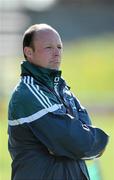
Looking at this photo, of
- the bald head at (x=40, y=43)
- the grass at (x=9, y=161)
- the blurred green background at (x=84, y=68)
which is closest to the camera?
the bald head at (x=40, y=43)

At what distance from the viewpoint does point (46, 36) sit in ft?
14.3

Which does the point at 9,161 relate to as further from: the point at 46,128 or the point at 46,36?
the point at 46,128

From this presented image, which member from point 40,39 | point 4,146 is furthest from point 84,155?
point 4,146

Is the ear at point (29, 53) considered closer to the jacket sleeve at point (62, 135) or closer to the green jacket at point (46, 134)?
the green jacket at point (46, 134)

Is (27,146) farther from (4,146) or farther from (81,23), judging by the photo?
(81,23)

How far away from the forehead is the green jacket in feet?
0.55

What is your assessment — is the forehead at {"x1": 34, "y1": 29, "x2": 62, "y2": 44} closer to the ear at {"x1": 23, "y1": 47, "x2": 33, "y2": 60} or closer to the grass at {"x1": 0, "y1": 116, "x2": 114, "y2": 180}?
the ear at {"x1": 23, "y1": 47, "x2": 33, "y2": 60}

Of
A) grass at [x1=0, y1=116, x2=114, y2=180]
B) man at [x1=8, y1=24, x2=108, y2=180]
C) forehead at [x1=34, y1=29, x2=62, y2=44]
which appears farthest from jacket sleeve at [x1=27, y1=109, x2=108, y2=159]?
grass at [x1=0, y1=116, x2=114, y2=180]

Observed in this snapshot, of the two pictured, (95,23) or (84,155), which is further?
(95,23)

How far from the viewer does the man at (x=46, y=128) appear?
4.14 meters

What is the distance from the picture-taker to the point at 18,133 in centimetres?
420

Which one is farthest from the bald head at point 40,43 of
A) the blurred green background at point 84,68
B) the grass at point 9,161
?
the grass at point 9,161

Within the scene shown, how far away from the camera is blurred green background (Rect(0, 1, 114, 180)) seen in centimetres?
935

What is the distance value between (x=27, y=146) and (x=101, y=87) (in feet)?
38.3
